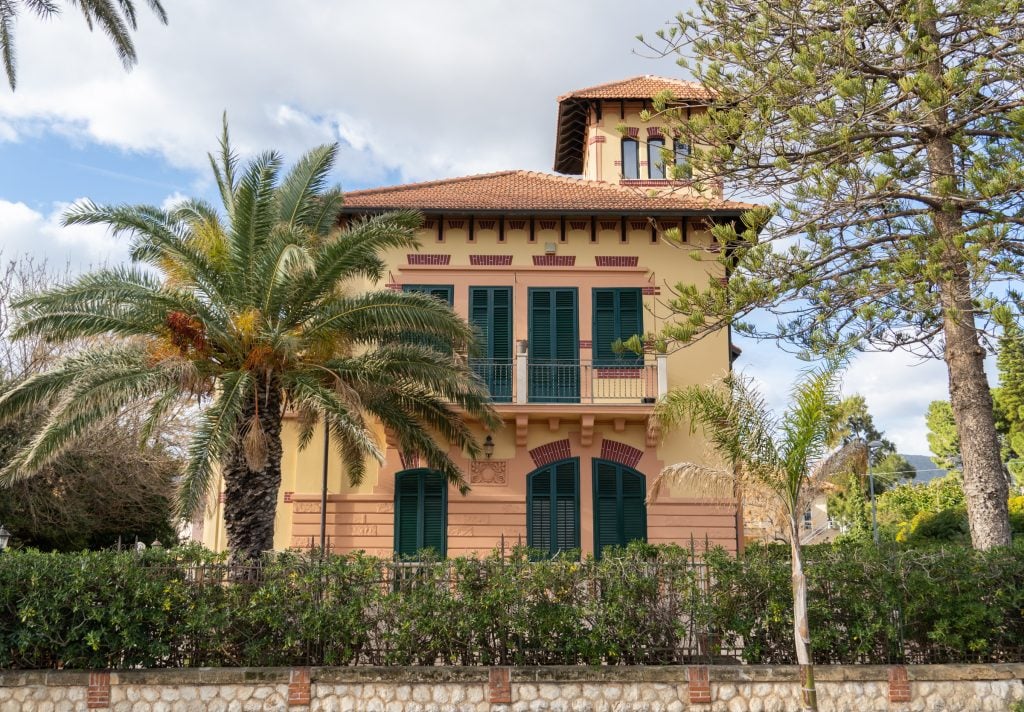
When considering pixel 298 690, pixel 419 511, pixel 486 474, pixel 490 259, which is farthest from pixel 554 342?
pixel 298 690

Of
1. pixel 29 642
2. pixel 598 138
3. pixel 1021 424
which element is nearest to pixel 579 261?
pixel 598 138

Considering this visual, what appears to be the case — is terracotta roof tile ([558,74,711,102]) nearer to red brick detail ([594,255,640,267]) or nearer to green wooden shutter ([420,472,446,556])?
red brick detail ([594,255,640,267])

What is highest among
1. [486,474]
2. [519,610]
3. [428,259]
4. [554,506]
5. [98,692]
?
[428,259]

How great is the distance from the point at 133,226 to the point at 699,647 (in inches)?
377

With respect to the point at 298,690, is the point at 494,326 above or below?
above

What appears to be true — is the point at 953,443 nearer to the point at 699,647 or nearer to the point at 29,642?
the point at 699,647

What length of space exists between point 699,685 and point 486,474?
783 cm

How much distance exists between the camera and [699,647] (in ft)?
36.3

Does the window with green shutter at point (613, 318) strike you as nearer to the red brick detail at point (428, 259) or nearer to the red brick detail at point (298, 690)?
the red brick detail at point (428, 259)

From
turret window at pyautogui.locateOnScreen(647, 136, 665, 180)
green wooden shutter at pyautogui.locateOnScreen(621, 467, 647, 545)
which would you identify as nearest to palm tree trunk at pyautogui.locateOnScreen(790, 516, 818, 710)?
green wooden shutter at pyautogui.locateOnScreen(621, 467, 647, 545)

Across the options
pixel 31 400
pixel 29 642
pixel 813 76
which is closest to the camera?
pixel 29 642

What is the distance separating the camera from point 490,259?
1889cm

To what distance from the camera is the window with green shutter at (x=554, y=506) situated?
703 inches

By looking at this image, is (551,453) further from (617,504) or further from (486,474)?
(617,504)
